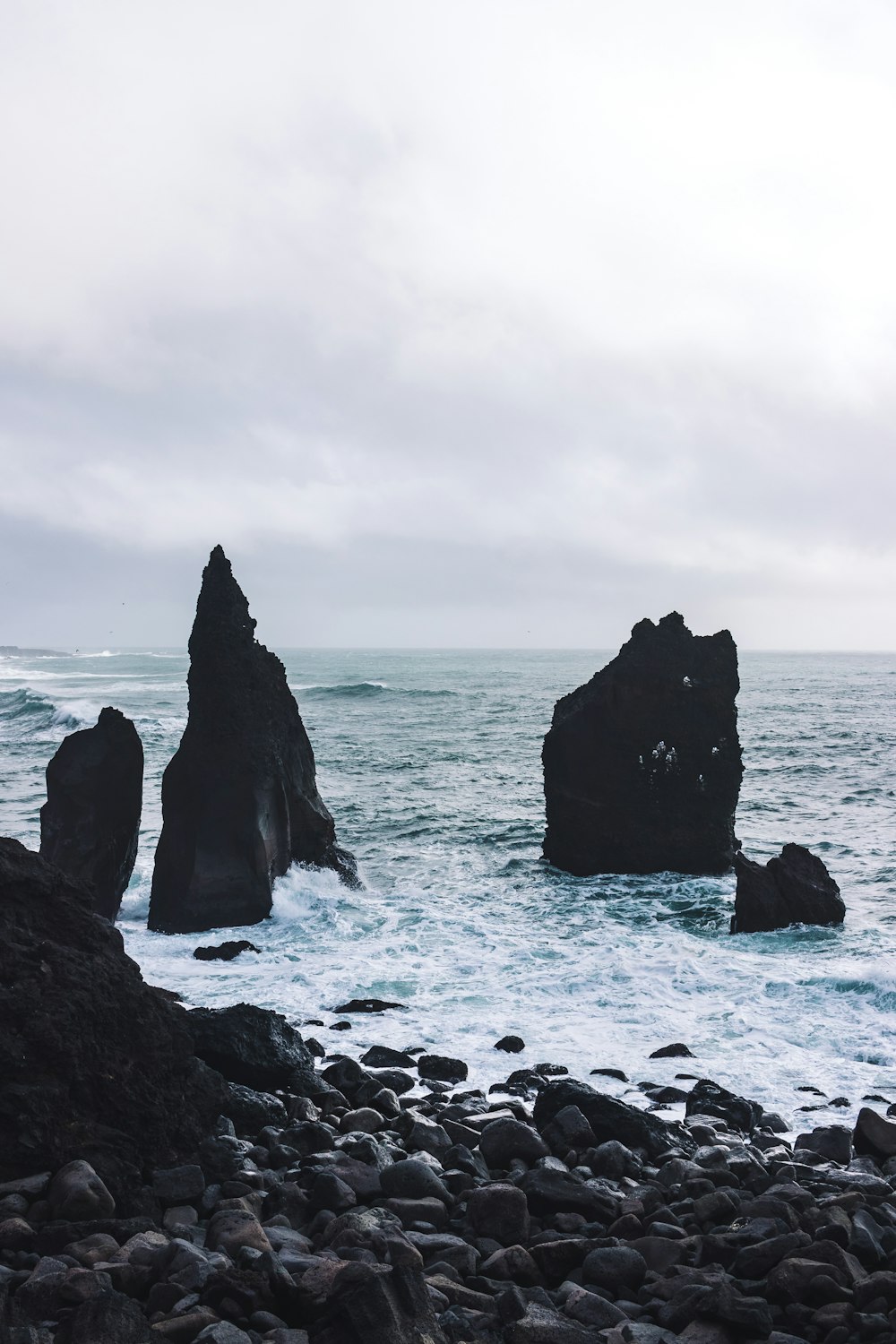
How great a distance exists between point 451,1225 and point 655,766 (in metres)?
14.0

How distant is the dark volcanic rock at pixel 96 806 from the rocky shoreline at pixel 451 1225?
24.5ft

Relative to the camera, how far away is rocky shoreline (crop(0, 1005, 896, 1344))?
5.30 meters

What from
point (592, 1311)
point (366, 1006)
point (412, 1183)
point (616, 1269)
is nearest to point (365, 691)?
point (366, 1006)

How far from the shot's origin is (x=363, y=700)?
235ft

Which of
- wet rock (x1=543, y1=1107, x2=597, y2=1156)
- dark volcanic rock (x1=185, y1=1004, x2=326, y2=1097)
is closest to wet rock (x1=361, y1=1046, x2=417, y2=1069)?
dark volcanic rock (x1=185, y1=1004, x2=326, y2=1097)

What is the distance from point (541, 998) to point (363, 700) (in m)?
59.1

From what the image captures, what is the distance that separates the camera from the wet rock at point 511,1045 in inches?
441

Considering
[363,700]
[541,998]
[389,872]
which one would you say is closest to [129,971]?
[541,998]

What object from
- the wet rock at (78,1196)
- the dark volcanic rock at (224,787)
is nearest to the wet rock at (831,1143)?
the wet rock at (78,1196)

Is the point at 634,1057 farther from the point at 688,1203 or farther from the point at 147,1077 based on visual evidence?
the point at 147,1077

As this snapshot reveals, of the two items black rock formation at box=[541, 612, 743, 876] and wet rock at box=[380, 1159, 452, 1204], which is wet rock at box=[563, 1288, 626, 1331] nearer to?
wet rock at box=[380, 1159, 452, 1204]

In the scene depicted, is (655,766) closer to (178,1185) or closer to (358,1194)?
(358,1194)

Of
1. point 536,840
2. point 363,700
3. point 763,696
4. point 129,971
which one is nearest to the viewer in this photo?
point 129,971

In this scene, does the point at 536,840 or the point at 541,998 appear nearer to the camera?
the point at 541,998
